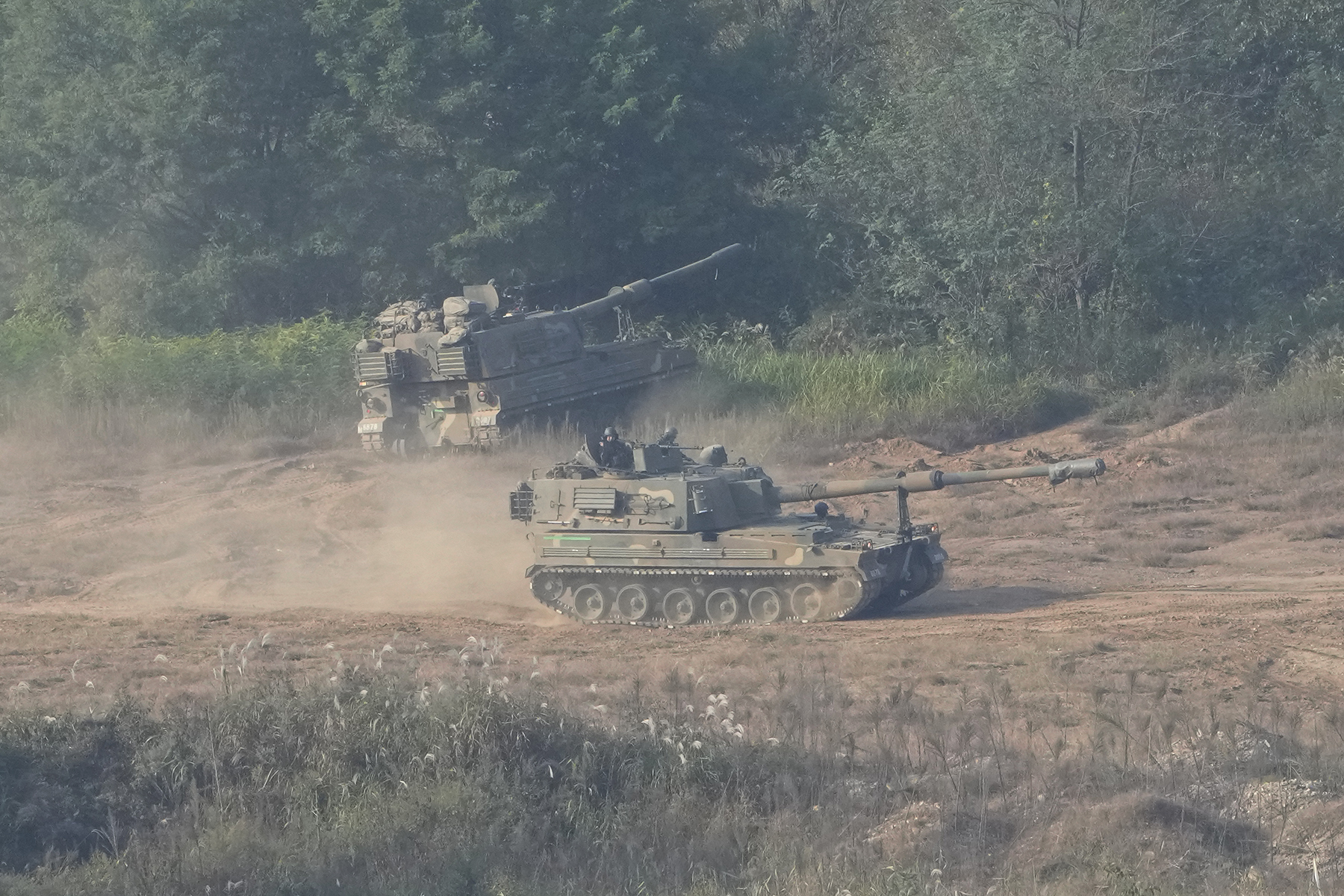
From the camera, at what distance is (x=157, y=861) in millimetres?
8844

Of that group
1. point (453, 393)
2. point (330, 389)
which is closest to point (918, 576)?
point (453, 393)

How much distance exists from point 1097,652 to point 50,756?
8.11m

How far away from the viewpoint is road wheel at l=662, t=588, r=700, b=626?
53.7 ft

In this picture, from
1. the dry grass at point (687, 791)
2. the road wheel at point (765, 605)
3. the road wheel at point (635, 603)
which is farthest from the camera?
the road wheel at point (635, 603)

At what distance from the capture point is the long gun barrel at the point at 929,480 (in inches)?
591

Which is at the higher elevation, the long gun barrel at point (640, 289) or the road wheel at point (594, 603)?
the long gun barrel at point (640, 289)

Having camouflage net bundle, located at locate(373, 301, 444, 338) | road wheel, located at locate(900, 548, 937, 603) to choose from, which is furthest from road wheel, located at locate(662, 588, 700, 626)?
camouflage net bundle, located at locate(373, 301, 444, 338)

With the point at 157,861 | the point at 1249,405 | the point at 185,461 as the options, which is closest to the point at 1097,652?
the point at 157,861

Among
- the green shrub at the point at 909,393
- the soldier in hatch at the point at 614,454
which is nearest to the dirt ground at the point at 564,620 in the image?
the green shrub at the point at 909,393

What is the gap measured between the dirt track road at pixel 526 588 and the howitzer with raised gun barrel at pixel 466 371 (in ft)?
1.88

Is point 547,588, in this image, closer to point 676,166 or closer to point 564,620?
point 564,620

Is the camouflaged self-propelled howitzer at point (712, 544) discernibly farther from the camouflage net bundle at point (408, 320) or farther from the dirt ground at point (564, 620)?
the camouflage net bundle at point (408, 320)

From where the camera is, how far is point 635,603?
54.8 feet

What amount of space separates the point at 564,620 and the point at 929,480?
4107 mm
